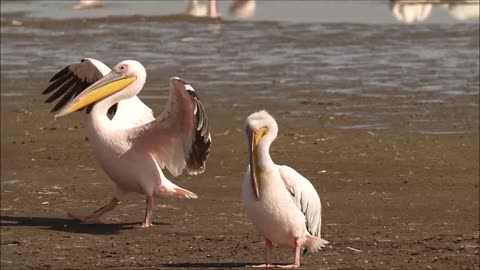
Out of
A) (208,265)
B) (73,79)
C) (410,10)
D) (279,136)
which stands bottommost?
(208,265)

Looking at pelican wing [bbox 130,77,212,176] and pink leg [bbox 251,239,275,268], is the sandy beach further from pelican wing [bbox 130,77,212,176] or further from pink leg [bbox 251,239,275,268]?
pelican wing [bbox 130,77,212,176]

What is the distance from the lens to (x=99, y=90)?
9.98 m

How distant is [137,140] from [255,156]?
2236mm

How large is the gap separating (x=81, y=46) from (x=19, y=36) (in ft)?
5.02

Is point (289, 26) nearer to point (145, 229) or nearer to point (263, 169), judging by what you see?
point (145, 229)

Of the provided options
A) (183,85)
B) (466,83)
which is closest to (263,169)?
(183,85)

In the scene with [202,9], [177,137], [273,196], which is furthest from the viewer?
[202,9]

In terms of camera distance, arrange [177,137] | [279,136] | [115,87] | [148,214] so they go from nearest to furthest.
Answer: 1. [148,214]
2. [177,137]
3. [115,87]
4. [279,136]

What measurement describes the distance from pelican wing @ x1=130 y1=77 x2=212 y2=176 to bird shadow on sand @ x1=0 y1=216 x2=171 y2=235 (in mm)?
487

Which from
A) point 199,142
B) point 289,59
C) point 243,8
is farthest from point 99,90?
point 243,8

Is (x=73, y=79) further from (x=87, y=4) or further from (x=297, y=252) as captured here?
(x=87, y=4)

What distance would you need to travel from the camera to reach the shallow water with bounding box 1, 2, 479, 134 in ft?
47.4

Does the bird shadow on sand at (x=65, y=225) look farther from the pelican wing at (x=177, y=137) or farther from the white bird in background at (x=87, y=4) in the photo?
the white bird in background at (x=87, y=4)

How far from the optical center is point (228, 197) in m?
10.4
